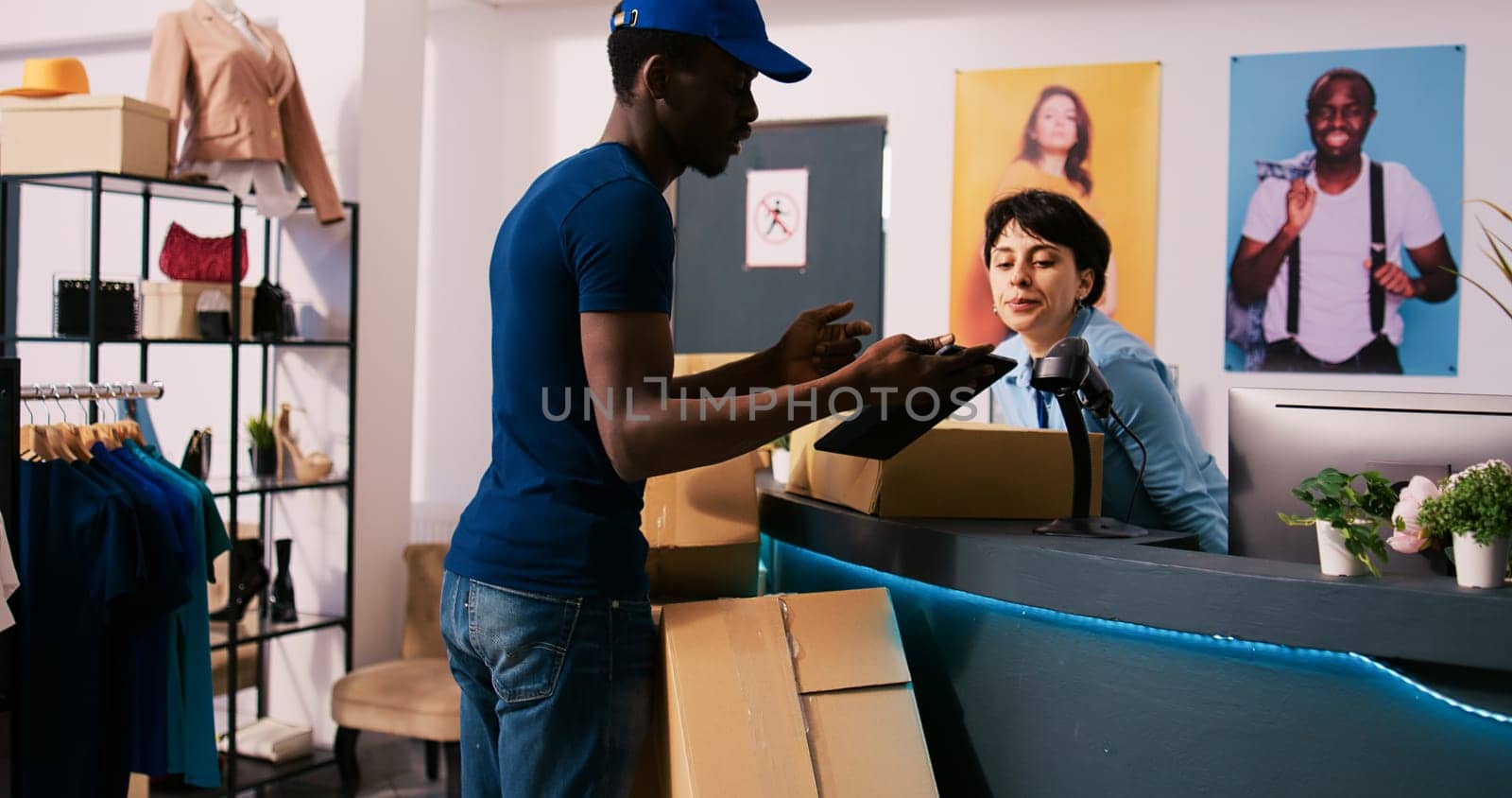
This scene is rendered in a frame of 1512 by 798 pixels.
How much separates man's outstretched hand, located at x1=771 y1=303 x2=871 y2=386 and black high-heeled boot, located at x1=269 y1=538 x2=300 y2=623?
118 inches

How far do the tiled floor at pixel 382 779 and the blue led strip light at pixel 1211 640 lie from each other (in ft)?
8.49

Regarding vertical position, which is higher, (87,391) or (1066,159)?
(1066,159)

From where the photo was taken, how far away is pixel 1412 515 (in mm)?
1729

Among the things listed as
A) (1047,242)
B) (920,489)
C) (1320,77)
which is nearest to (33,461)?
(920,489)

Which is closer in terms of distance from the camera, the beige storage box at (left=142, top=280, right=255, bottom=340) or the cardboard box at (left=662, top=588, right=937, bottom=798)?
the cardboard box at (left=662, top=588, right=937, bottom=798)

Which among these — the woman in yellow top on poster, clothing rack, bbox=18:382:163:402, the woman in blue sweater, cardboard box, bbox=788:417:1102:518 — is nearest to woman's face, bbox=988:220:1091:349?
the woman in blue sweater

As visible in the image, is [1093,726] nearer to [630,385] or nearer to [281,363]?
[630,385]

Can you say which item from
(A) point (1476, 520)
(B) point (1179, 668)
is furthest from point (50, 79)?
(A) point (1476, 520)

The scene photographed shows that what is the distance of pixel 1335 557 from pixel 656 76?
1.10 m

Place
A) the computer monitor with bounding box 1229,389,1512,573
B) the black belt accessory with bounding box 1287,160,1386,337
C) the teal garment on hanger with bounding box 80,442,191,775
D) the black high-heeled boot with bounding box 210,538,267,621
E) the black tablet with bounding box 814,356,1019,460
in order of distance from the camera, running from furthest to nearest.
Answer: the black belt accessory with bounding box 1287,160,1386,337 → the black high-heeled boot with bounding box 210,538,267,621 → the teal garment on hanger with bounding box 80,442,191,775 → the computer monitor with bounding box 1229,389,1512,573 → the black tablet with bounding box 814,356,1019,460

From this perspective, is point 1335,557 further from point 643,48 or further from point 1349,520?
point 643,48

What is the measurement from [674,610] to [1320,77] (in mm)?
3707

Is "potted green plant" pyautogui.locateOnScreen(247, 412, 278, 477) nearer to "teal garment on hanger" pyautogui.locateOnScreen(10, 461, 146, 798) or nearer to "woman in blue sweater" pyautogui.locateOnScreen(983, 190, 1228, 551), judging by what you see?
"teal garment on hanger" pyautogui.locateOnScreen(10, 461, 146, 798)

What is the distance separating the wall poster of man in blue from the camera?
4.34m
